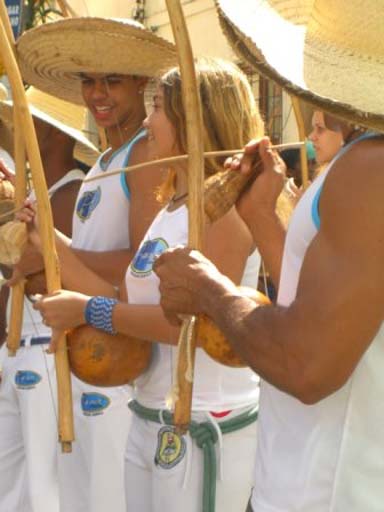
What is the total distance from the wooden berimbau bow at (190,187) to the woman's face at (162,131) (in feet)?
1.67

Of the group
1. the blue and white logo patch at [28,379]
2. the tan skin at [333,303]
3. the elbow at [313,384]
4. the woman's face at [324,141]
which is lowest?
the blue and white logo patch at [28,379]

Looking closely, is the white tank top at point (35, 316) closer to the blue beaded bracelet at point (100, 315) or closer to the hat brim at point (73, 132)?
the hat brim at point (73, 132)

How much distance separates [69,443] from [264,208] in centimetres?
79

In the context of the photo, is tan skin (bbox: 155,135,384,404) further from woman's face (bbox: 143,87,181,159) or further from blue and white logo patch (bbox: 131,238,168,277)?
woman's face (bbox: 143,87,181,159)

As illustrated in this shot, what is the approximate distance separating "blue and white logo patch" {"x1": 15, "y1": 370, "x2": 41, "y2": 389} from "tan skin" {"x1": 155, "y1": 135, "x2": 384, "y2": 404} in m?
1.82

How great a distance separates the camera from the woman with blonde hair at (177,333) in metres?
2.45

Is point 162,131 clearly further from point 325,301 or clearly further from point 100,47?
point 325,301

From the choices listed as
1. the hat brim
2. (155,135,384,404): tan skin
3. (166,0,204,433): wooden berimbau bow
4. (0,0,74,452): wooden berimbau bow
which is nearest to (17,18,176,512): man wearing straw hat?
the hat brim

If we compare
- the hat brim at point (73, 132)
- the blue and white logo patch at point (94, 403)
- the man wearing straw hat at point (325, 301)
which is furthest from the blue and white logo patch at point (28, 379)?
the man wearing straw hat at point (325, 301)

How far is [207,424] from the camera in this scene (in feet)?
8.23

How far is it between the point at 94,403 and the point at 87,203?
654 mm

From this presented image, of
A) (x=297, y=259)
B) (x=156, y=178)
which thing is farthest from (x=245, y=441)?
(x=297, y=259)

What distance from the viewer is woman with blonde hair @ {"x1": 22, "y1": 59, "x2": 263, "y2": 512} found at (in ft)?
8.04

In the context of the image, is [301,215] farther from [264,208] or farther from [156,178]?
[156,178]
